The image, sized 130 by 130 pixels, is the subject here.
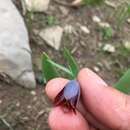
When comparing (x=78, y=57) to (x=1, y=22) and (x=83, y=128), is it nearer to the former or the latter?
(x=1, y=22)

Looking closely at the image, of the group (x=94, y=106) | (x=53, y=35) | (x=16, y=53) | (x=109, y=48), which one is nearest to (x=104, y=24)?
(x=109, y=48)

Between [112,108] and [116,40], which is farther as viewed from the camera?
[116,40]

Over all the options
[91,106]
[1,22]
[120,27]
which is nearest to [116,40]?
[120,27]

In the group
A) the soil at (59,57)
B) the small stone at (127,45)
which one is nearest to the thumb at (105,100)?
the soil at (59,57)

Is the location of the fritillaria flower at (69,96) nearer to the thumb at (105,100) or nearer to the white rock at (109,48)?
the thumb at (105,100)

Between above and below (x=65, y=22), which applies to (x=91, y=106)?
above

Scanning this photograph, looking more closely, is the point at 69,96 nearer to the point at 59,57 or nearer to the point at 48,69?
the point at 48,69

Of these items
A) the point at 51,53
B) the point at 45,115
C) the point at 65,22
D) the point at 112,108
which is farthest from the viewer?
the point at 65,22

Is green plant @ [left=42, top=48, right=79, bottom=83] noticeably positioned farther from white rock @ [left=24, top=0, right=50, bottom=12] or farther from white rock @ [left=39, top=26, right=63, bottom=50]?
white rock @ [left=24, top=0, right=50, bottom=12]
